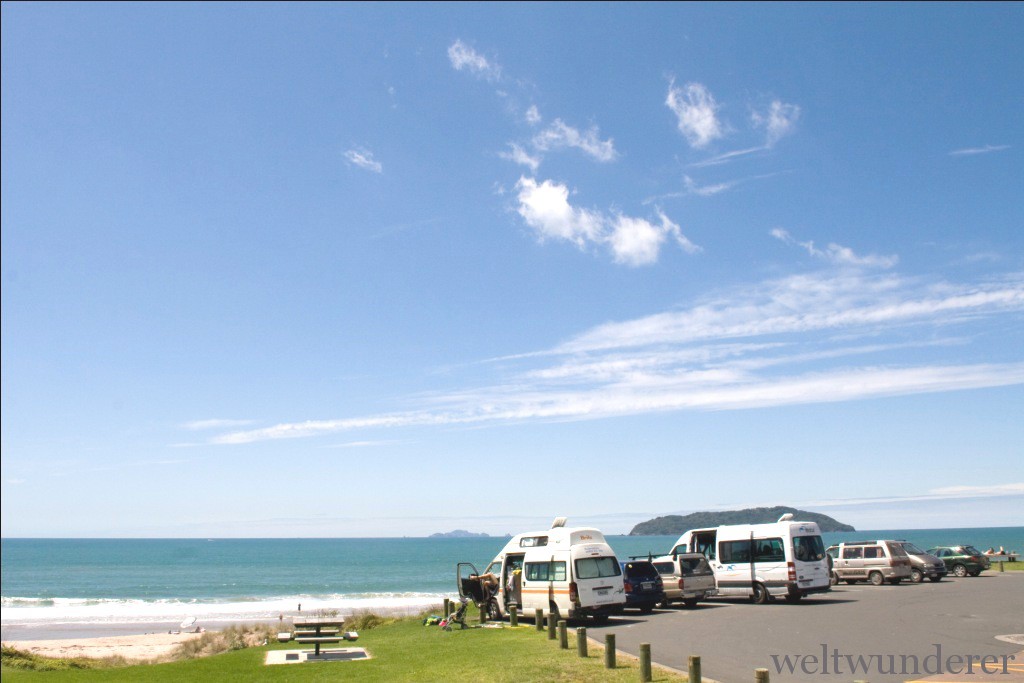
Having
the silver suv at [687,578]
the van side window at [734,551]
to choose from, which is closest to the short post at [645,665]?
the silver suv at [687,578]

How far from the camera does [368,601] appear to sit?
185 feet

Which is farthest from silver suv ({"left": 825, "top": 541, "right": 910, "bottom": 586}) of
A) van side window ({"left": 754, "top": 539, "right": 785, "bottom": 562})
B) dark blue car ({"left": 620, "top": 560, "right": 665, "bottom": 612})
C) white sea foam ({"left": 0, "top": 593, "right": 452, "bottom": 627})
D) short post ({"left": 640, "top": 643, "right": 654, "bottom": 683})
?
short post ({"left": 640, "top": 643, "right": 654, "bottom": 683})

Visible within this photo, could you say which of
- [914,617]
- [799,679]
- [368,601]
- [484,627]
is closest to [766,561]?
[914,617]

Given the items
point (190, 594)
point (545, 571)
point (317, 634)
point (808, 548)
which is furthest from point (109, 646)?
point (190, 594)

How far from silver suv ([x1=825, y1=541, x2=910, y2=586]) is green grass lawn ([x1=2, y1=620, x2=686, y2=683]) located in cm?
1781

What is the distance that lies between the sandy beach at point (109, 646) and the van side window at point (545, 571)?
15.2 meters

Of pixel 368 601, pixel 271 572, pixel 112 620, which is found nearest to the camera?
pixel 112 620

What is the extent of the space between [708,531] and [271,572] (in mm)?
A: 83812

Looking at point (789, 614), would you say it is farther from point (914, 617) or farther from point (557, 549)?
point (557, 549)

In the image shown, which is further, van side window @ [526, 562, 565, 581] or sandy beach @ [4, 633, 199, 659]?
sandy beach @ [4, 633, 199, 659]

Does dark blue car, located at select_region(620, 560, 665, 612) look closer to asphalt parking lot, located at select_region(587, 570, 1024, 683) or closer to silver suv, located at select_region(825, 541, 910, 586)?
asphalt parking lot, located at select_region(587, 570, 1024, 683)

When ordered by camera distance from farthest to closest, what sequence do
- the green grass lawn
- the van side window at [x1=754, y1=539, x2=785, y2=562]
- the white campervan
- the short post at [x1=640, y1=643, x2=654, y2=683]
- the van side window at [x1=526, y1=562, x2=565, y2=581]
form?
the van side window at [x1=754, y1=539, x2=785, y2=562] → the white campervan → the van side window at [x1=526, y1=562, x2=565, y2=581] → the green grass lawn → the short post at [x1=640, y1=643, x2=654, y2=683]

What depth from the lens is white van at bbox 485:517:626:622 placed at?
21.0 m

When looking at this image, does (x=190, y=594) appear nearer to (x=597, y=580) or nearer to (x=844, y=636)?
(x=597, y=580)
